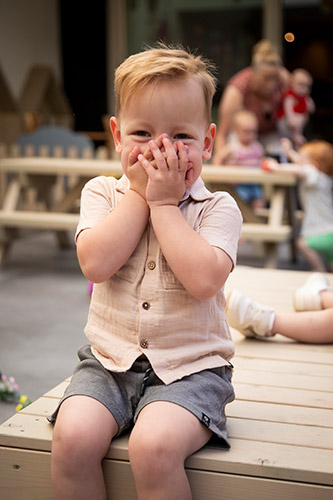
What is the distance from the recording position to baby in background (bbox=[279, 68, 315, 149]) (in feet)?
18.3

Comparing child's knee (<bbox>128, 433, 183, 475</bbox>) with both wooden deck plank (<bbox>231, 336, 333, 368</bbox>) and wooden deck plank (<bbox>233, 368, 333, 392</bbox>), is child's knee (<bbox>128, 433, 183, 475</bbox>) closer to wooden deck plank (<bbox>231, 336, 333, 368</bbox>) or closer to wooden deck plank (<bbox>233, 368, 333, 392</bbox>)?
wooden deck plank (<bbox>233, 368, 333, 392</bbox>)

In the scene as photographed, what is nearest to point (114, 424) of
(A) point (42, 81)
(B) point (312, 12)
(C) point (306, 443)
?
(C) point (306, 443)

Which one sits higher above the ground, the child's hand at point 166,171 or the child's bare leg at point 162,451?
the child's hand at point 166,171

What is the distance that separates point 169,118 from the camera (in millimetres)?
1440

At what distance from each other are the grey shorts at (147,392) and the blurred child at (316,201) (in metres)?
2.99

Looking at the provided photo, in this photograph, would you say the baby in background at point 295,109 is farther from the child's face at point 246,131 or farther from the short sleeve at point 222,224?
the short sleeve at point 222,224

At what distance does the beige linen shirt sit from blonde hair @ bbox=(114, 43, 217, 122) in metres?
0.21

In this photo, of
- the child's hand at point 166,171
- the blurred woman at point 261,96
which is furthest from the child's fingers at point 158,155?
the blurred woman at point 261,96

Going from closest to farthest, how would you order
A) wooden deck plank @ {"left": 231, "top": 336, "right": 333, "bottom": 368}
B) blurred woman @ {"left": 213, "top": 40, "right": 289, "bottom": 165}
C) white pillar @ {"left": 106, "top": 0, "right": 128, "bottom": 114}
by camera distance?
wooden deck plank @ {"left": 231, "top": 336, "right": 333, "bottom": 368} < blurred woman @ {"left": 213, "top": 40, "right": 289, "bottom": 165} < white pillar @ {"left": 106, "top": 0, "right": 128, "bottom": 114}

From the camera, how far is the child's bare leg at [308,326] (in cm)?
224

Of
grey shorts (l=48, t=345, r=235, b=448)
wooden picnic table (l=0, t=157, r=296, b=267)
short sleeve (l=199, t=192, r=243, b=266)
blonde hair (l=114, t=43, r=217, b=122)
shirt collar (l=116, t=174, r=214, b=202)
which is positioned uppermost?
blonde hair (l=114, t=43, r=217, b=122)

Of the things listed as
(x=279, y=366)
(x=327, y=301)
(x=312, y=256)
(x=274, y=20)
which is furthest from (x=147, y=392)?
(x=274, y=20)

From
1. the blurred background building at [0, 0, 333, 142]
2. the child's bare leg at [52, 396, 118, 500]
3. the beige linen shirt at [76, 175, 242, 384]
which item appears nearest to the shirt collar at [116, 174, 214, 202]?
the beige linen shirt at [76, 175, 242, 384]

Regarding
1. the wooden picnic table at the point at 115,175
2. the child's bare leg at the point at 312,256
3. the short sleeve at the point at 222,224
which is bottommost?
the child's bare leg at the point at 312,256
